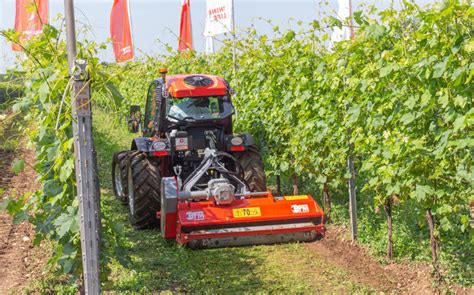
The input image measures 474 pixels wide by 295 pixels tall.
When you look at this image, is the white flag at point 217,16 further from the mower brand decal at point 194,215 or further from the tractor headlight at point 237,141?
the mower brand decal at point 194,215

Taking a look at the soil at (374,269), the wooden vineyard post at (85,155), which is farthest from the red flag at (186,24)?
the wooden vineyard post at (85,155)

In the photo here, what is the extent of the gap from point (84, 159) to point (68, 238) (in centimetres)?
165

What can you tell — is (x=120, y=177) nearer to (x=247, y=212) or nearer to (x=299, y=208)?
(x=247, y=212)

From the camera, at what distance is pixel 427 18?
4.65 m

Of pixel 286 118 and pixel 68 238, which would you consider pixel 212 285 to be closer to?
pixel 68 238

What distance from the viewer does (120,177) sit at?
9664 mm

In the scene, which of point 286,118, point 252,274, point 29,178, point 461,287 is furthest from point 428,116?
point 29,178

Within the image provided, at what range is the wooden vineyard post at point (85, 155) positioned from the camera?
13.0 ft

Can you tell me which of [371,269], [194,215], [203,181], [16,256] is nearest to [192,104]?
[203,181]

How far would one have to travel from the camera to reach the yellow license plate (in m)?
7.37

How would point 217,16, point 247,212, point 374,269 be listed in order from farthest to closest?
point 217,16, point 247,212, point 374,269

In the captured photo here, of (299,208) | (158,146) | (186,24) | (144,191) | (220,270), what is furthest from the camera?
(186,24)

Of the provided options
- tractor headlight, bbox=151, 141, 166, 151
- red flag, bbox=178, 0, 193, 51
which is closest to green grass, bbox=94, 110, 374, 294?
tractor headlight, bbox=151, 141, 166, 151

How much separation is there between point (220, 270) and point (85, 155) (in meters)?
3.04
